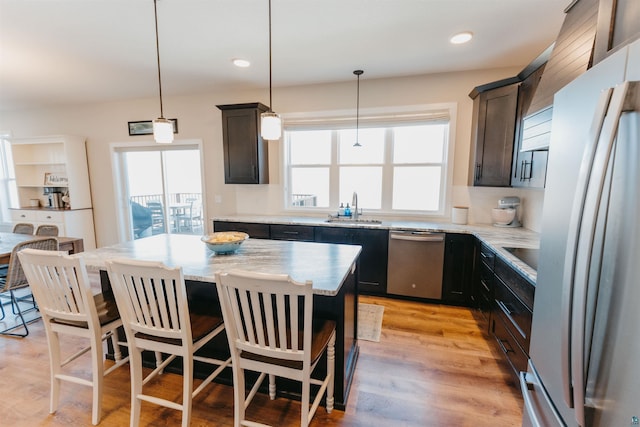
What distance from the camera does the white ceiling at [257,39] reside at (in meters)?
2.16

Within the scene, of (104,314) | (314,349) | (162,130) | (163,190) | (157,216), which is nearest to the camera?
(314,349)

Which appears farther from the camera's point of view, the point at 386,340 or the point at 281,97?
the point at 281,97

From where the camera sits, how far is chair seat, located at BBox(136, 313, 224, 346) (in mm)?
1621

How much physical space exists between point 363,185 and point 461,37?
6.54ft

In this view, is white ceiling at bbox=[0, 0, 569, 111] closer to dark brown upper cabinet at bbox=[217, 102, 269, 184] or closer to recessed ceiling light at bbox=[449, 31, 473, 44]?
recessed ceiling light at bbox=[449, 31, 473, 44]

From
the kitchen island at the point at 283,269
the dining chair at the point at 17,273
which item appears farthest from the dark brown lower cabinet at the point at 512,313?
the dining chair at the point at 17,273

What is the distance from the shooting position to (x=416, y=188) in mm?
3840

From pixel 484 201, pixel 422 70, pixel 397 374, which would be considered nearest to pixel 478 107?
A: pixel 422 70

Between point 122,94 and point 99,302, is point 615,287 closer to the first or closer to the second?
point 99,302

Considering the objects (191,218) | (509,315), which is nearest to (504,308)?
(509,315)

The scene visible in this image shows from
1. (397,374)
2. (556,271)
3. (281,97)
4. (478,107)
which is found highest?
(281,97)

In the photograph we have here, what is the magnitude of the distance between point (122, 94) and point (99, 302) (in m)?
3.77

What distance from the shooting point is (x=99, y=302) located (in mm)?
1953

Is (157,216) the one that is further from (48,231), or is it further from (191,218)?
(48,231)
